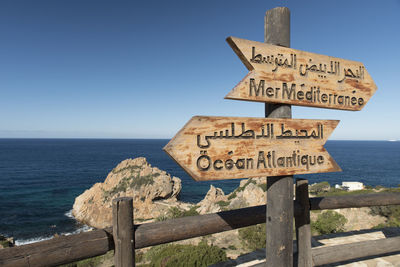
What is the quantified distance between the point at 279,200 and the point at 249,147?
0.79 m

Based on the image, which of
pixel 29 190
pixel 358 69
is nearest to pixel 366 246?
pixel 358 69

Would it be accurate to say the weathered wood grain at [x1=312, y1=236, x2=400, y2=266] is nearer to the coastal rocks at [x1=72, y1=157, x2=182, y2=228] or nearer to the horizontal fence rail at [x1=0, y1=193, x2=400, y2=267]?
the horizontal fence rail at [x1=0, y1=193, x2=400, y2=267]

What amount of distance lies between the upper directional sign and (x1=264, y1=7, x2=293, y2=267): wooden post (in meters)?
0.17

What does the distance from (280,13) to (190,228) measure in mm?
2713

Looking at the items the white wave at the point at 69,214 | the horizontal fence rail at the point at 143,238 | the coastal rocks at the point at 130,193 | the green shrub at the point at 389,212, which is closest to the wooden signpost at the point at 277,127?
the horizontal fence rail at the point at 143,238

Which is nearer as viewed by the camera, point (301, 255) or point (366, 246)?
point (301, 255)

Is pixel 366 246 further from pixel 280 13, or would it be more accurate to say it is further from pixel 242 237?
pixel 242 237

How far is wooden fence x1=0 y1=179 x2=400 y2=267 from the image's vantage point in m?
2.09

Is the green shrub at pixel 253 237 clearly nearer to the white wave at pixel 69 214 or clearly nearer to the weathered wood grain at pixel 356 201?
the weathered wood grain at pixel 356 201

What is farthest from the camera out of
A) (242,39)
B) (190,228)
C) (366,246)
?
(366,246)

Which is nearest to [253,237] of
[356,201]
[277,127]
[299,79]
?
[356,201]

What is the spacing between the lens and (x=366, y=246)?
384 cm

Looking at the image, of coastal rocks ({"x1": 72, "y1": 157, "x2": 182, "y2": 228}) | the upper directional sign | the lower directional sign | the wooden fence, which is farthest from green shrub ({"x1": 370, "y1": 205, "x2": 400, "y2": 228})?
coastal rocks ({"x1": 72, "y1": 157, "x2": 182, "y2": 228})

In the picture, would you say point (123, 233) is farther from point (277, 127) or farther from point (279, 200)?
point (277, 127)
